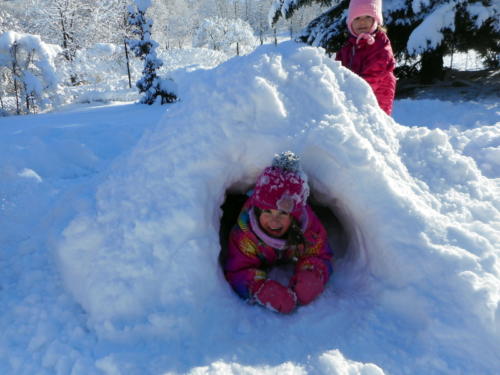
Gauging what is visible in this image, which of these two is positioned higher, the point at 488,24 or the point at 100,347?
the point at 488,24

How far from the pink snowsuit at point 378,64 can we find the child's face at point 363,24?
0.08 m

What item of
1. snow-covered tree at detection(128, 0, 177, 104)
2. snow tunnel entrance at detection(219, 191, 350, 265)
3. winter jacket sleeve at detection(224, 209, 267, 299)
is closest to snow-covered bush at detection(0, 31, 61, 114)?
snow-covered tree at detection(128, 0, 177, 104)

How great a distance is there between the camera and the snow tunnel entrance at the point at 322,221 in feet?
7.48

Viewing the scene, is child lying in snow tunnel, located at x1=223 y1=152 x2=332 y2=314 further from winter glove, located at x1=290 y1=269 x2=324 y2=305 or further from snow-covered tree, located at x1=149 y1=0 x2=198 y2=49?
snow-covered tree, located at x1=149 y1=0 x2=198 y2=49

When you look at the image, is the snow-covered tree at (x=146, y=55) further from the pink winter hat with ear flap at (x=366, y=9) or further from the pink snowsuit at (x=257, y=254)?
the pink snowsuit at (x=257, y=254)

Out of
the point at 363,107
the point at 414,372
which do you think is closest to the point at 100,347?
the point at 414,372

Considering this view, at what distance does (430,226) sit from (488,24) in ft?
18.1

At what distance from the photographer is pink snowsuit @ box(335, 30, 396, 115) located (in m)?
2.81

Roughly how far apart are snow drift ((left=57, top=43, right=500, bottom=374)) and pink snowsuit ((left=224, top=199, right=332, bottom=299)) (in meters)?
0.11

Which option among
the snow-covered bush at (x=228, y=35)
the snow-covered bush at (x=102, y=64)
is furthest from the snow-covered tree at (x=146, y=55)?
the snow-covered bush at (x=228, y=35)

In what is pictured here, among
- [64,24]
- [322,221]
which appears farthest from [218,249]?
[64,24]

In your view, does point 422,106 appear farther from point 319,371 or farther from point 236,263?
point 319,371

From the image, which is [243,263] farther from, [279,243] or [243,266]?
[279,243]

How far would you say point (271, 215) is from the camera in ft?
5.99
